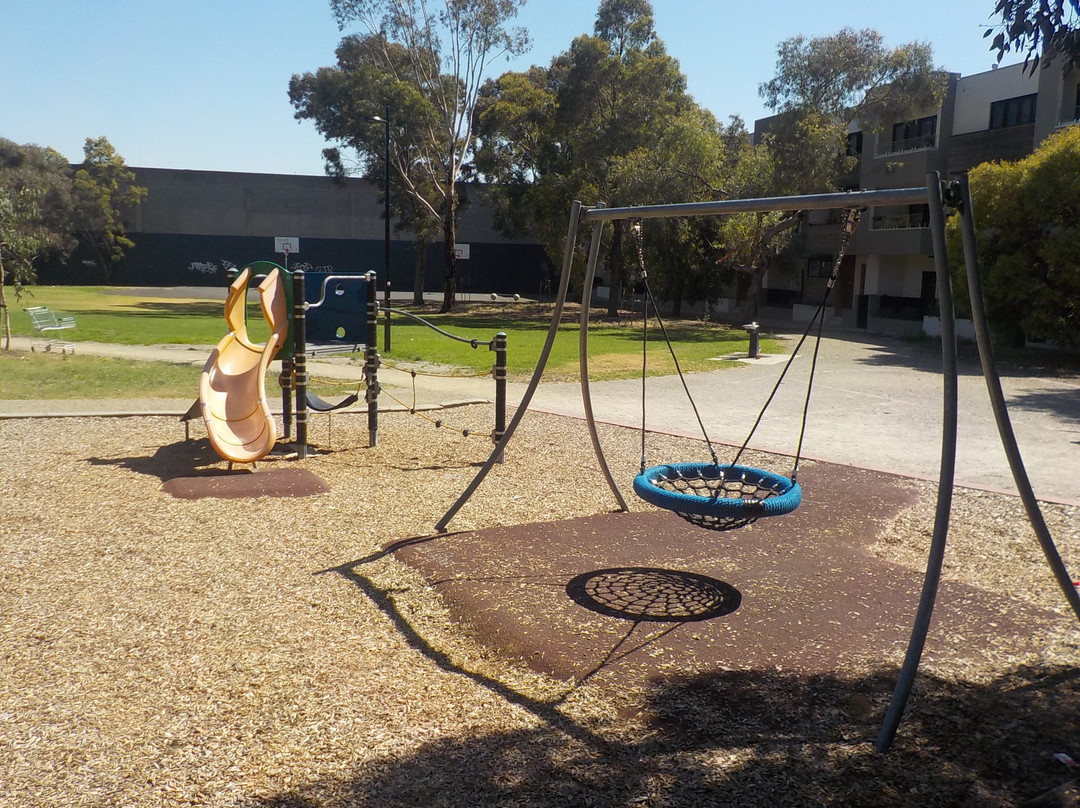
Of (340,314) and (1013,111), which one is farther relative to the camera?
(1013,111)

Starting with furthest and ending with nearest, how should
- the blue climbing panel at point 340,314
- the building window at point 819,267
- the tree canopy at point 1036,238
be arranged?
the building window at point 819,267
the tree canopy at point 1036,238
the blue climbing panel at point 340,314

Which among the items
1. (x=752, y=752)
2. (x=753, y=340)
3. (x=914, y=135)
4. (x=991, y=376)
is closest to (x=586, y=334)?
(x=991, y=376)

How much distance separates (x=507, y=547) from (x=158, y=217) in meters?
49.4

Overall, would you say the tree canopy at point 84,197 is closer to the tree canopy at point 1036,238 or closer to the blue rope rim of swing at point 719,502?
the tree canopy at point 1036,238

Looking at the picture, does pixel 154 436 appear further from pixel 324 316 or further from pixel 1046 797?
pixel 1046 797

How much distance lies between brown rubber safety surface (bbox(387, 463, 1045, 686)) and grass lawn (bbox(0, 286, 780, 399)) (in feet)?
26.9

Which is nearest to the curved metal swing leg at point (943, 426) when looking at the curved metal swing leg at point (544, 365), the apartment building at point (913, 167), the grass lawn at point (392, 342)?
the curved metal swing leg at point (544, 365)

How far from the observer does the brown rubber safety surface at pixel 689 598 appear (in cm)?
449

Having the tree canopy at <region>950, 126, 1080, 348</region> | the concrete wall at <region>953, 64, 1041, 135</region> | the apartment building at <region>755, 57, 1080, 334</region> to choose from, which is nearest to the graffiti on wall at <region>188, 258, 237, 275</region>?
the apartment building at <region>755, 57, 1080, 334</region>

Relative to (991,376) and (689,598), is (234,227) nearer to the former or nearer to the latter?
→ (689,598)

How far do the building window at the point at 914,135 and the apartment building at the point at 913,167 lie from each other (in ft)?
0.11

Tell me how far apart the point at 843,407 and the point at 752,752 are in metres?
10.3

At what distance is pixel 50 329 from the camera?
2000cm

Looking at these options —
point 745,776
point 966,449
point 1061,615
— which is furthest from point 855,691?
point 966,449
